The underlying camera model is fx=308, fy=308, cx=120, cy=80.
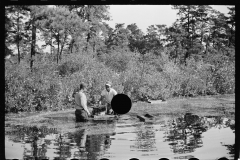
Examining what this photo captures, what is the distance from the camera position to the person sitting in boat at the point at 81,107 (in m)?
5.27

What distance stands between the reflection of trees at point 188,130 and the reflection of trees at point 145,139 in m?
0.26

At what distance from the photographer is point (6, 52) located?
16.5ft

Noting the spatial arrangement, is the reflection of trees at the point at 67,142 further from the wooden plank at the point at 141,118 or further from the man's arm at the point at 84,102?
the wooden plank at the point at 141,118

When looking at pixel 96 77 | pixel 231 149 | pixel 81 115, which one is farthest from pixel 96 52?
pixel 231 149

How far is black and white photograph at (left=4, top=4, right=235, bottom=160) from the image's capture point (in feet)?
16.7

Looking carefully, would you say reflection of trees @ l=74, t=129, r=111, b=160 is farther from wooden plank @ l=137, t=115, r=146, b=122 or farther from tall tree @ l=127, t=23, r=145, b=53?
tall tree @ l=127, t=23, r=145, b=53

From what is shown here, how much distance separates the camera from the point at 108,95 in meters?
5.27

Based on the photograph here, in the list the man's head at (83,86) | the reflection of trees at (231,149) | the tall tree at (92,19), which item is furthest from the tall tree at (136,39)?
the reflection of trees at (231,149)

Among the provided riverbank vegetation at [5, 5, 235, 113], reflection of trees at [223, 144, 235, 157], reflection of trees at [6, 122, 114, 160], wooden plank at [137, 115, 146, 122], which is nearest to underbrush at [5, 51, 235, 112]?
riverbank vegetation at [5, 5, 235, 113]

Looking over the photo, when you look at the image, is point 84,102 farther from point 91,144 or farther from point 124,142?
point 124,142

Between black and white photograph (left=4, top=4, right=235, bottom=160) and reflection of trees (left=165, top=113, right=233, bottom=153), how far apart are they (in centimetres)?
2

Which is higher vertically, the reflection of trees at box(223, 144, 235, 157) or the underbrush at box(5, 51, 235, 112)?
the underbrush at box(5, 51, 235, 112)

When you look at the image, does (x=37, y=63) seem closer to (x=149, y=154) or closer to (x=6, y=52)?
(x=6, y=52)
